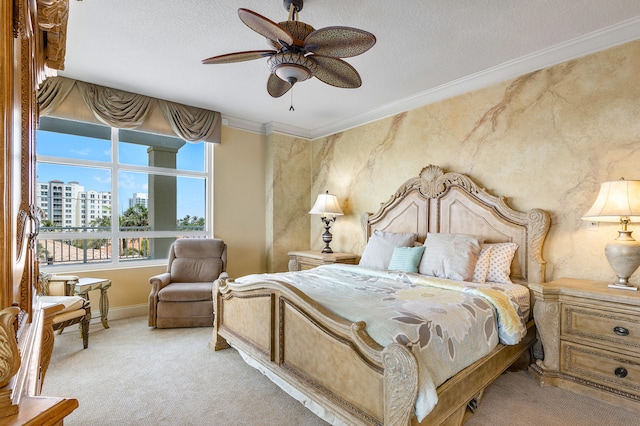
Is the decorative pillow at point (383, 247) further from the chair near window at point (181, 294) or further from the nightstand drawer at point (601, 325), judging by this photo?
the chair near window at point (181, 294)

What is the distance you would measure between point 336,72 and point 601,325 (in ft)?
8.43

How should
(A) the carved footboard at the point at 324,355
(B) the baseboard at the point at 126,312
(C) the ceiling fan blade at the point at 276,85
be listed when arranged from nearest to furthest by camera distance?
(A) the carved footboard at the point at 324,355 < (C) the ceiling fan blade at the point at 276,85 < (B) the baseboard at the point at 126,312

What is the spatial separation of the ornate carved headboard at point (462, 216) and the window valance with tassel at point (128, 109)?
256 centimetres

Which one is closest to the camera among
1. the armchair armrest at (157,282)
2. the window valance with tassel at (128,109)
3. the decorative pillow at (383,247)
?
the window valance with tassel at (128,109)

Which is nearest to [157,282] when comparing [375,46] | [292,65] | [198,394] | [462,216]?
[198,394]

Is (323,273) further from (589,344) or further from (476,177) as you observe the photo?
(589,344)

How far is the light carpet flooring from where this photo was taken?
1.97 meters

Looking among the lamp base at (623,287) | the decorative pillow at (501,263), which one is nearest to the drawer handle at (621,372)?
the lamp base at (623,287)

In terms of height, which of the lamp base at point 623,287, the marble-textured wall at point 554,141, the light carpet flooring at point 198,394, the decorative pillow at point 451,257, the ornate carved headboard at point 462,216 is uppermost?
the marble-textured wall at point 554,141

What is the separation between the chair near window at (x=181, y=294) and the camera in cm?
352

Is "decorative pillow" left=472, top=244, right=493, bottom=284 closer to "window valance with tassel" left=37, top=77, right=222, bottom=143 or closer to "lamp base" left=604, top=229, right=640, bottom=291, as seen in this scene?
"lamp base" left=604, top=229, right=640, bottom=291

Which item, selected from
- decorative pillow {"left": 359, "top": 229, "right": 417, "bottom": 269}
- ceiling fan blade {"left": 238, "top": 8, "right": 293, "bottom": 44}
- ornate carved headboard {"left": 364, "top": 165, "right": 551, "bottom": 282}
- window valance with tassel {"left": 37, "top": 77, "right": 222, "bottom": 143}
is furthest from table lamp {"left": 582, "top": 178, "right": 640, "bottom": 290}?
window valance with tassel {"left": 37, "top": 77, "right": 222, "bottom": 143}

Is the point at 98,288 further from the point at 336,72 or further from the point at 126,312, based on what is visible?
the point at 336,72

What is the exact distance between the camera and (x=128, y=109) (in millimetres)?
3752
